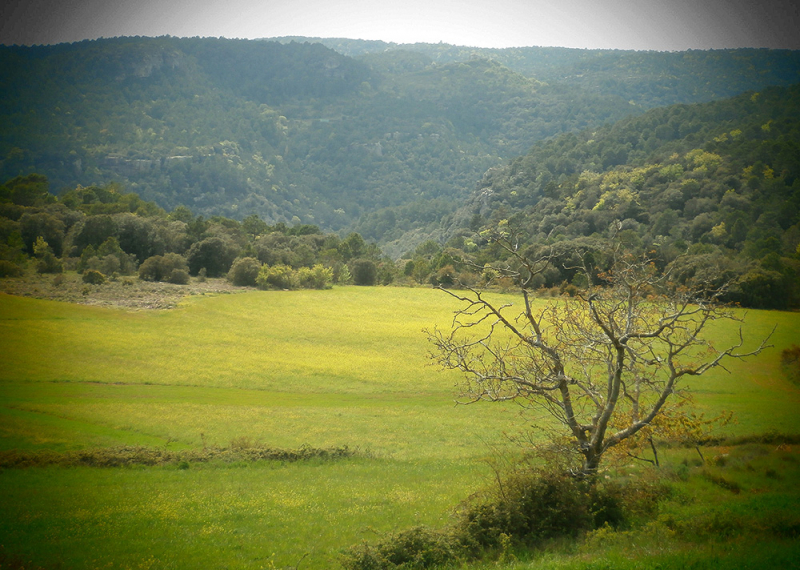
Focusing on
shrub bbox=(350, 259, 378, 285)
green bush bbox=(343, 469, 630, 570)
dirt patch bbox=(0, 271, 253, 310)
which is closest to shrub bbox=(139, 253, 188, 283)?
dirt patch bbox=(0, 271, 253, 310)

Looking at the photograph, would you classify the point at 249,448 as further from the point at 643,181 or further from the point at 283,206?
the point at 283,206

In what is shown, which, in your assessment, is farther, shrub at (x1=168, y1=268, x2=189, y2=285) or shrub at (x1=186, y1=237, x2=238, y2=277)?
shrub at (x1=186, y1=237, x2=238, y2=277)

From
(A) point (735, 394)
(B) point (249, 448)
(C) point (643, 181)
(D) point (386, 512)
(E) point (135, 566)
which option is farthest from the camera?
(C) point (643, 181)

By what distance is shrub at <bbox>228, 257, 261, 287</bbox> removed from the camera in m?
61.5

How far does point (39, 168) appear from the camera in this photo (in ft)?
205

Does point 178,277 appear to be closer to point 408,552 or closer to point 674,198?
point 408,552

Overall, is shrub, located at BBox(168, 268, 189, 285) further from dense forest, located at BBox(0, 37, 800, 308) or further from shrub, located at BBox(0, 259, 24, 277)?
shrub, located at BBox(0, 259, 24, 277)

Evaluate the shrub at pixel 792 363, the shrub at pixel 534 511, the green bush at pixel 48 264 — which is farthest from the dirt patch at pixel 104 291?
the shrub at pixel 792 363

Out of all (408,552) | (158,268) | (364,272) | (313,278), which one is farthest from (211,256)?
(408,552)

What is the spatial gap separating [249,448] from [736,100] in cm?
14470

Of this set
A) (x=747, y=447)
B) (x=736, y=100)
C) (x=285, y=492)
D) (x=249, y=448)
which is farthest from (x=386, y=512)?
(x=736, y=100)

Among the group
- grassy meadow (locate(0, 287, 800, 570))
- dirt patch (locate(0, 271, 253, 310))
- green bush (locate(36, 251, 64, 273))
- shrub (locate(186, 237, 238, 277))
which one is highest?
shrub (locate(186, 237, 238, 277))

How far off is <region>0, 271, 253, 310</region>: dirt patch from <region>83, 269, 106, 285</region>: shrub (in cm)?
48

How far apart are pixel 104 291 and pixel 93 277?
12.7 ft
